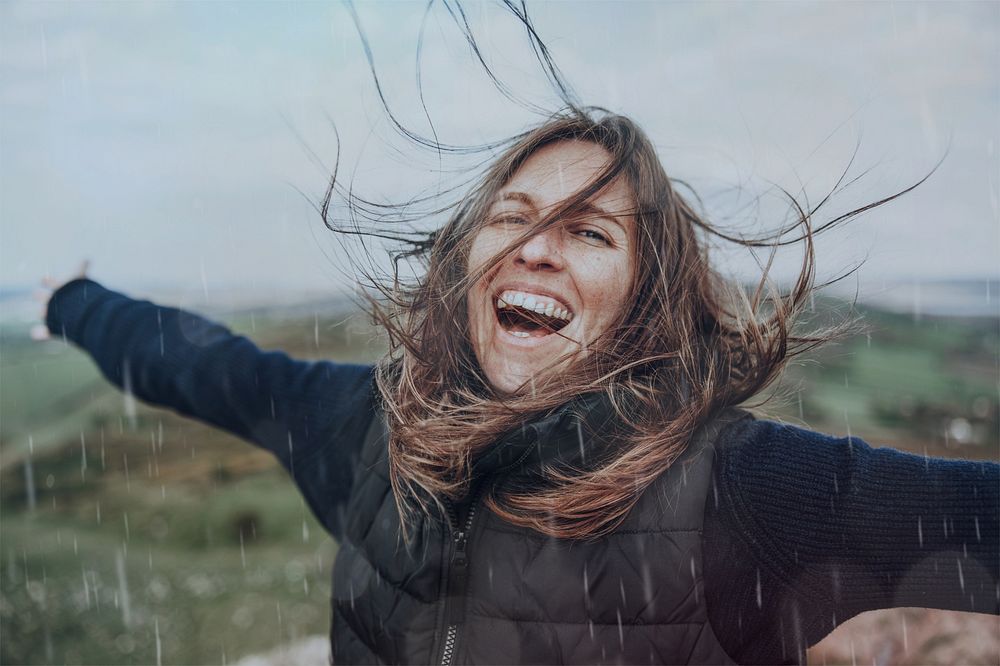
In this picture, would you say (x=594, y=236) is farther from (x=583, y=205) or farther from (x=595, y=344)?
(x=595, y=344)

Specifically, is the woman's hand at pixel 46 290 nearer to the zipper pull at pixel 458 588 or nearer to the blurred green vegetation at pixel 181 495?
the blurred green vegetation at pixel 181 495

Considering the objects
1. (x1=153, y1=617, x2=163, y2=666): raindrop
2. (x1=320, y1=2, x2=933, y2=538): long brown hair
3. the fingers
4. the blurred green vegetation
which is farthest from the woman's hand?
(x1=153, y1=617, x2=163, y2=666): raindrop

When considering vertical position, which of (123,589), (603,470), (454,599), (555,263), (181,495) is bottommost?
(123,589)

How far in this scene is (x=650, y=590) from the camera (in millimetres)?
1418

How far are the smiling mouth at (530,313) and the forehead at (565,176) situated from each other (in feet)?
0.77

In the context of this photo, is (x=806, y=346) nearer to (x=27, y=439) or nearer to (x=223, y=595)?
(x=223, y=595)

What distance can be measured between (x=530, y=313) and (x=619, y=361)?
250 mm

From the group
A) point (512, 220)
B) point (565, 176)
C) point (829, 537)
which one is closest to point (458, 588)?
point (829, 537)

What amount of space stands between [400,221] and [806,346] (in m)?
1.11

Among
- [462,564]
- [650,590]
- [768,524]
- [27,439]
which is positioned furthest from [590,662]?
[27,439]

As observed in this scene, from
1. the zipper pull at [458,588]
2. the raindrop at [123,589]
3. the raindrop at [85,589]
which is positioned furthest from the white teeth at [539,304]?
the raindrop at [85,589]

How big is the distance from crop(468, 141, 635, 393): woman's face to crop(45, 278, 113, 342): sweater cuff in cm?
150

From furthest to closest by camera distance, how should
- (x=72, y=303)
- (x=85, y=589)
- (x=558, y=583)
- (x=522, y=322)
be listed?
(x=85, y=589) → (x=72, y=303) → (x=522, y=322) → (x=558, y=583)

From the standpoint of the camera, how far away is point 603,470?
4.83 ft
